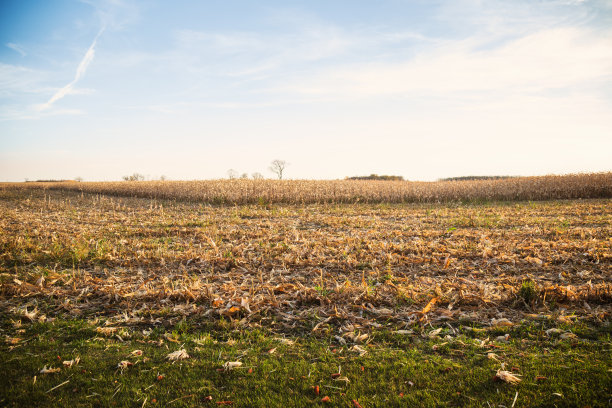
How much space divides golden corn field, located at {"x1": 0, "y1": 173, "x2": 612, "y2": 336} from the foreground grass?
505 mm

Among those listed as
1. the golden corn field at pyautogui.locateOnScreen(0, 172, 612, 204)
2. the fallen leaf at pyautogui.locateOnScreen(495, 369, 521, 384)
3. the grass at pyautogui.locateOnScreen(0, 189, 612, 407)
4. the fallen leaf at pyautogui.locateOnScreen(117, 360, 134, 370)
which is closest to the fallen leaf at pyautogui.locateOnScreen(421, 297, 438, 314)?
the grass at pyautogui.locateOnScreen(0, 189, 612, 407)

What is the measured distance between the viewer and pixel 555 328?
4.94m

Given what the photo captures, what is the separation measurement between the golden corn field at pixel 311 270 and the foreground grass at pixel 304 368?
0.50m

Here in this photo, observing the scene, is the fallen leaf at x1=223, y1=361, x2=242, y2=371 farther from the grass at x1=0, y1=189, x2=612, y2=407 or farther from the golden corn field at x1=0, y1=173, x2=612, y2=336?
the golden corn field at x1=0, y1=173, x2=612, y2=336

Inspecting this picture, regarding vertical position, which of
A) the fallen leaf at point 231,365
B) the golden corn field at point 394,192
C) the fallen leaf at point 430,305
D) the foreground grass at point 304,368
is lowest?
the foreground grass at point 304,368

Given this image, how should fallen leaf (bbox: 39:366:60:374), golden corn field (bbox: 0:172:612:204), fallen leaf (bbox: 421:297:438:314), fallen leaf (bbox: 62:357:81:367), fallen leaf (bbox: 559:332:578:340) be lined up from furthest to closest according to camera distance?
golden corn field (bbox: 0:172:612:204) → fallen leaf (bbox: 421:297:438:314) → fallen leaf (bbox: 559:332:578:340) → fallen leaf (bbox: 62:357:81:367) → fallen leaf (bbox: 39:366:60:374)

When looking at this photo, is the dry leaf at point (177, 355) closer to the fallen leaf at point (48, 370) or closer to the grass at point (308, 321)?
the grass at point (308, 321)

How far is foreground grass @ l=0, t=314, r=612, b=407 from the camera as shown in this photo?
3498mm

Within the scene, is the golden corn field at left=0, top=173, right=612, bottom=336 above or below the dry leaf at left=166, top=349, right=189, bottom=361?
above

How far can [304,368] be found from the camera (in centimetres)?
400

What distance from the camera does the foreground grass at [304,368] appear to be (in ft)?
11.5

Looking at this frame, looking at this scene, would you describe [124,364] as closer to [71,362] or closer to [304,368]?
[71,362]

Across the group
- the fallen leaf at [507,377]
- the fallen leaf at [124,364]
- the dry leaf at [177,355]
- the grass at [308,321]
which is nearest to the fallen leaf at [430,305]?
the grass at [308,321]

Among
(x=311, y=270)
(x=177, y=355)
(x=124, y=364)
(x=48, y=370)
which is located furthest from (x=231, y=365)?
(x=311, y=270)
